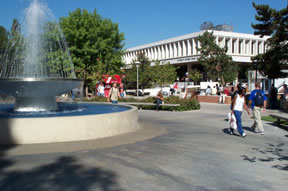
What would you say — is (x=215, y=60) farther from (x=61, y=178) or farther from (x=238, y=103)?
(x=61, y=178)

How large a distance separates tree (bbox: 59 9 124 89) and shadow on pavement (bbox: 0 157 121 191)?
29028mm

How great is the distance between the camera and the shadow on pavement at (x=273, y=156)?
234 inches

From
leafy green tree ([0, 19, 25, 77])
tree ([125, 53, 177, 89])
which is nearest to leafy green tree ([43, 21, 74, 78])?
leafy green tree ([0, 19, 25, 77])

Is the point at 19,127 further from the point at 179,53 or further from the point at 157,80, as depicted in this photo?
the point at 179,53

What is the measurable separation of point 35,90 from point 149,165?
19.0 ft

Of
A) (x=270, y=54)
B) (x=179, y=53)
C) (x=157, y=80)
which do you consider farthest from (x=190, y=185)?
(x=179, y=53)

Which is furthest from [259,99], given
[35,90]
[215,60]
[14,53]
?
[215,60]

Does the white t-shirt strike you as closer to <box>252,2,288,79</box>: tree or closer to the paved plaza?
the paved plaza

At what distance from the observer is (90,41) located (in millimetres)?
36781

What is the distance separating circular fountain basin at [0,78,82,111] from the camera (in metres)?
9.30

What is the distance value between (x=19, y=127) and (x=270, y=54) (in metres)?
21.1

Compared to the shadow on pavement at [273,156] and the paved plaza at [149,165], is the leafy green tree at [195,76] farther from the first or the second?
the shadow on pavement at [273,156]

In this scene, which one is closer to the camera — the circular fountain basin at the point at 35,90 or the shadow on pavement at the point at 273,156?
the shadow on pavement at the point at 273,156

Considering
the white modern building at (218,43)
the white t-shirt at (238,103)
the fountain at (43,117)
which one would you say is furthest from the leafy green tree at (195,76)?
the white t-shirt at (238,103)
